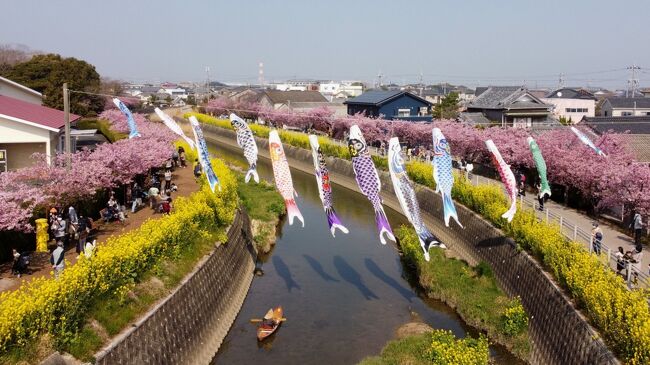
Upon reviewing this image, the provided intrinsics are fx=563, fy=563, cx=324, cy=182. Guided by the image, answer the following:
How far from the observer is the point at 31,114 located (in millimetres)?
30953

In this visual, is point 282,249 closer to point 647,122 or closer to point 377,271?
point 377,271

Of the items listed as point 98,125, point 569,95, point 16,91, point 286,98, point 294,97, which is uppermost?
point 569,95

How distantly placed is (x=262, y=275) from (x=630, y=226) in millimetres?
16865

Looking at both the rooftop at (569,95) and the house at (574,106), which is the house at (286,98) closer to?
the house at (574,106)

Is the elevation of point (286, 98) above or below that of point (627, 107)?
above

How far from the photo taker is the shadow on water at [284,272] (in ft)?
85.1

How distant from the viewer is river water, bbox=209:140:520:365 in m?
19.7

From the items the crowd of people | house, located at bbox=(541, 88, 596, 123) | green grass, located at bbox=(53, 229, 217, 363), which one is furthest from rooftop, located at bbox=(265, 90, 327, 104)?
green grass, located at bbox=(53, 229, 217, 363)

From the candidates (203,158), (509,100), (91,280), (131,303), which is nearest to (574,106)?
(509,100)

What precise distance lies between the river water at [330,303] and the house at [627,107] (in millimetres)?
51333

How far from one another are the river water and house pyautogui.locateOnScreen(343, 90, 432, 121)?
35.0 meters

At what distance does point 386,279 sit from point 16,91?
31.0m

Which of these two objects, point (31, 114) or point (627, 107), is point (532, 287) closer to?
point (31, 114)

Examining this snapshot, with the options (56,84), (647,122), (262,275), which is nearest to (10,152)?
(262,275)
